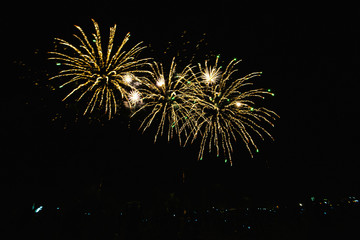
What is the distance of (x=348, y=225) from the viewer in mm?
11164

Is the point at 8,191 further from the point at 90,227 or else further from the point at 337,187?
the point at 337,187

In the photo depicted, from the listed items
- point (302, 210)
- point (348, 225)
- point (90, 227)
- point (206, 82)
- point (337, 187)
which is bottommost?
point (90, 227)

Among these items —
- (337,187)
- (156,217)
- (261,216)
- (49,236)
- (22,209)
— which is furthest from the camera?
(337,187)

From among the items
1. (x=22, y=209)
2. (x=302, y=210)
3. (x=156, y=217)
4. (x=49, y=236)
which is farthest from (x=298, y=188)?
(x=22, y=209)

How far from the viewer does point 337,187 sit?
63.5 ft

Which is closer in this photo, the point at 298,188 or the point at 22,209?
the point at 22,209

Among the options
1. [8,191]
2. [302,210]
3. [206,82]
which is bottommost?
[8,191]

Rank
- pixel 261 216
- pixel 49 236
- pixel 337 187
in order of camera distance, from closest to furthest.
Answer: pixel 49 236, pixel 261 216, pixel 337 187

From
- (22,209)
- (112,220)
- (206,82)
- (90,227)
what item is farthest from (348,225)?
(22,209)

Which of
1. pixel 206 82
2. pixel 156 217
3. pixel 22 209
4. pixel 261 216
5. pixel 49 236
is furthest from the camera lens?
pixel 261 216

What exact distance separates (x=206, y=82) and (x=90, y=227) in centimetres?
1005

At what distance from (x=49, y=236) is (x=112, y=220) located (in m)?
2.98

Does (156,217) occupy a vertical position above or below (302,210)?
below

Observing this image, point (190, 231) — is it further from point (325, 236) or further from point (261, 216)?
point (325, 236)
